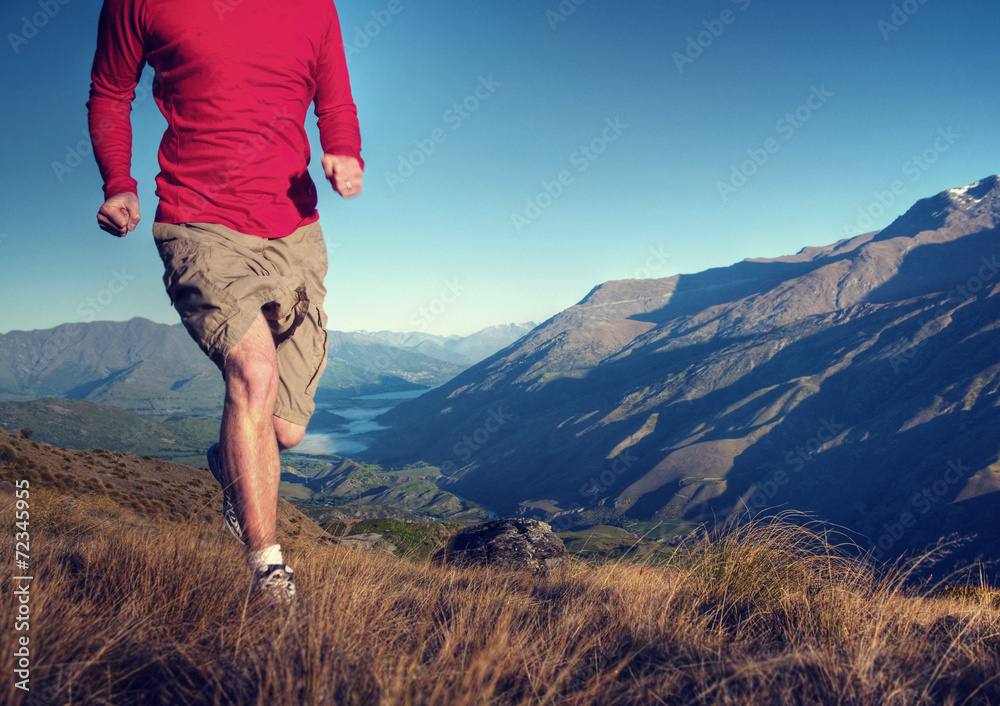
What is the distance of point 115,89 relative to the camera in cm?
220

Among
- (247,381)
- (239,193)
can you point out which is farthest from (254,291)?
(239,193)

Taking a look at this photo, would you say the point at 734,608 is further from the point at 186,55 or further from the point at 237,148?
the point at 186,55

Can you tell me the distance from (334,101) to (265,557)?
7.07 ft

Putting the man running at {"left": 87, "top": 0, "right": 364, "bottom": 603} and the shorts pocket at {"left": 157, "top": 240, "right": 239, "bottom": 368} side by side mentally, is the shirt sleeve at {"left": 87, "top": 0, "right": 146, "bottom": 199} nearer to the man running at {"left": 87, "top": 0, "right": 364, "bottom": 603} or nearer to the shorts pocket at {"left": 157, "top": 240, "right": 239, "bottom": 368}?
the man running at {"left": 87, "top": 0, "right": 364, "bottom": 603}

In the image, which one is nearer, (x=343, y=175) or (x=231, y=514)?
(x=231, y=514)

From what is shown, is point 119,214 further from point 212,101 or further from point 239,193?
point 212,101

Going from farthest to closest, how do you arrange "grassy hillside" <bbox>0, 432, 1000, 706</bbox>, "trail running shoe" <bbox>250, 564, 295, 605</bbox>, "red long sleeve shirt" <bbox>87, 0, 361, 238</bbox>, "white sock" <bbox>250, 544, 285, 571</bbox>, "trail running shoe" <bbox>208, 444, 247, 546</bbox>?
"red long sleeve shirt" <bbox>87, 0, 361, 238</bbox>
"trail running shoe" <bbox>208, 444, 247, 546</bbox>
"white sock" <bbox>250, 544, 285, 571</bbox>
"trail running shoe" <bbox>250, 564, 295, 605</bbox>
"grassy hillside" <bbox>0, 432, 1000, 706</bbox>

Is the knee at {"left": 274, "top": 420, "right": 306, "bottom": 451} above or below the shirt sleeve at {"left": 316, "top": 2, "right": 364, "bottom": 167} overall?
below

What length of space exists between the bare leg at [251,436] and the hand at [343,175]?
0.78 m

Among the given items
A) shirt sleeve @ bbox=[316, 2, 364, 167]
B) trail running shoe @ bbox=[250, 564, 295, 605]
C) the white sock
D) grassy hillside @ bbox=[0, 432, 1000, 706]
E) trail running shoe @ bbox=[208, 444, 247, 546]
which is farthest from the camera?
shirt sleeve @ bbox=[316, 2, 364, 167]

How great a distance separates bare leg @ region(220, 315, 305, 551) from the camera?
1868mm

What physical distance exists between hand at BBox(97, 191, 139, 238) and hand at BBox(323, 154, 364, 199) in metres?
0.80

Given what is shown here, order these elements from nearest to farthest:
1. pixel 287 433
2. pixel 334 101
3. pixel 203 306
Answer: pixel 203 306
pixel 287 433
pixel 334 101

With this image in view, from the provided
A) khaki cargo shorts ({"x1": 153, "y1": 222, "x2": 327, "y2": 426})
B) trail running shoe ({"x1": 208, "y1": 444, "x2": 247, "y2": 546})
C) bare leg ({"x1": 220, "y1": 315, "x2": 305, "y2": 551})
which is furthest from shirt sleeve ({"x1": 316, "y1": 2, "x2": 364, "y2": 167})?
trail running shoe ({"x1": 208, "y1": 444, "x2": 247, "y2": 546})
